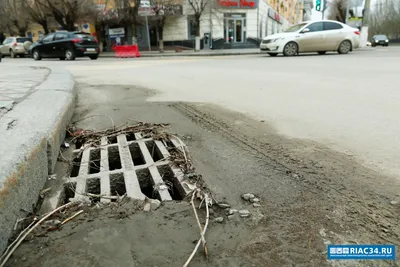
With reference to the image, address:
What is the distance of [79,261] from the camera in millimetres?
1431

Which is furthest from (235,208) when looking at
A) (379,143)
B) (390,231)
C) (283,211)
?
(379,143)

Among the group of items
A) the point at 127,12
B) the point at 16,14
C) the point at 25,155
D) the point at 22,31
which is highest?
the point at 16,14

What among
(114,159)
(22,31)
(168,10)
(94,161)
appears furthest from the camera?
(22,31)

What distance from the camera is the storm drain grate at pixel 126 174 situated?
80.6 inches

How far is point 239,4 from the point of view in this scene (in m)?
28.2

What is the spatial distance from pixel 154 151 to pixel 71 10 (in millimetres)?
27367

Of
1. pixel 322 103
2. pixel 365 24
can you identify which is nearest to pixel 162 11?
pixel 365 24

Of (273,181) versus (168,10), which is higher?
(168,10)

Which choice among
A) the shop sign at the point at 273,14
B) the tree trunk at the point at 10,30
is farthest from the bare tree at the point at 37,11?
the shop sign at the point at 273,14

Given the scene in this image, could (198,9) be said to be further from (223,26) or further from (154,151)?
(154,151)

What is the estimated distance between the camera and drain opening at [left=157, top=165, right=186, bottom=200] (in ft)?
6.83

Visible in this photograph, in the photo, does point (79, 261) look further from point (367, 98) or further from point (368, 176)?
point (367, 98)

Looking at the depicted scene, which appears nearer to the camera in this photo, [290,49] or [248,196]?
[248,196]

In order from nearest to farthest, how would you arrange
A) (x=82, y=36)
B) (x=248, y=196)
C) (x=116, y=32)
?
1. (x=248, y=196)
2. (x=82, y=36)
3. (x=116, y=32)
